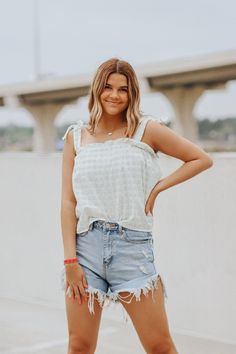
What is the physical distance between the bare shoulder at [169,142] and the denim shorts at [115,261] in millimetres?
335

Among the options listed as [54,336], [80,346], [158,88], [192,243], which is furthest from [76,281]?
[158,88]

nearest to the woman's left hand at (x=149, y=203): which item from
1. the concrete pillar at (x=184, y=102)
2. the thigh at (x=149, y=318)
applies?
the thigh at (x=149, y=318)

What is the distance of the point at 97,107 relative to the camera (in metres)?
2.82

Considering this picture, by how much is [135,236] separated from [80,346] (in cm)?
47

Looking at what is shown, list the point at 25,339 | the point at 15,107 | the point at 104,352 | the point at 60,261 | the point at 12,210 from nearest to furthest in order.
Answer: the point at 104,352, the point at 25,339, the point at 60,261, the point at 12,210, the point at 15,107

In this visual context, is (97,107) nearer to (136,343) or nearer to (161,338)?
(161,338)

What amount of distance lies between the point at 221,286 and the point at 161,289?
179cm

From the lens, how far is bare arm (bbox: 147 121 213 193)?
2.80 metres

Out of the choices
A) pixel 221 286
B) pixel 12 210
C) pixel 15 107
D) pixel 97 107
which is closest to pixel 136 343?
pixel 221 286

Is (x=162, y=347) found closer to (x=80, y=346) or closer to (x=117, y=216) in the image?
(x=80, y=346)

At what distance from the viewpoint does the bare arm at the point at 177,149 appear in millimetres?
2797

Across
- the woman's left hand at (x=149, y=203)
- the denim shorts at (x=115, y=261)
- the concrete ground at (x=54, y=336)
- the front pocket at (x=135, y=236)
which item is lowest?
the concrete ground at (x=54, y=336)

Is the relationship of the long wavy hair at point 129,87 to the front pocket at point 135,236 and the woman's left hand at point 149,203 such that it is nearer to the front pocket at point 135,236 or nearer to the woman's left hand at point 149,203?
the woman's left hand at point 149,203

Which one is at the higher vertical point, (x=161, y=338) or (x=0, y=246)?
(x=161, y=338)
